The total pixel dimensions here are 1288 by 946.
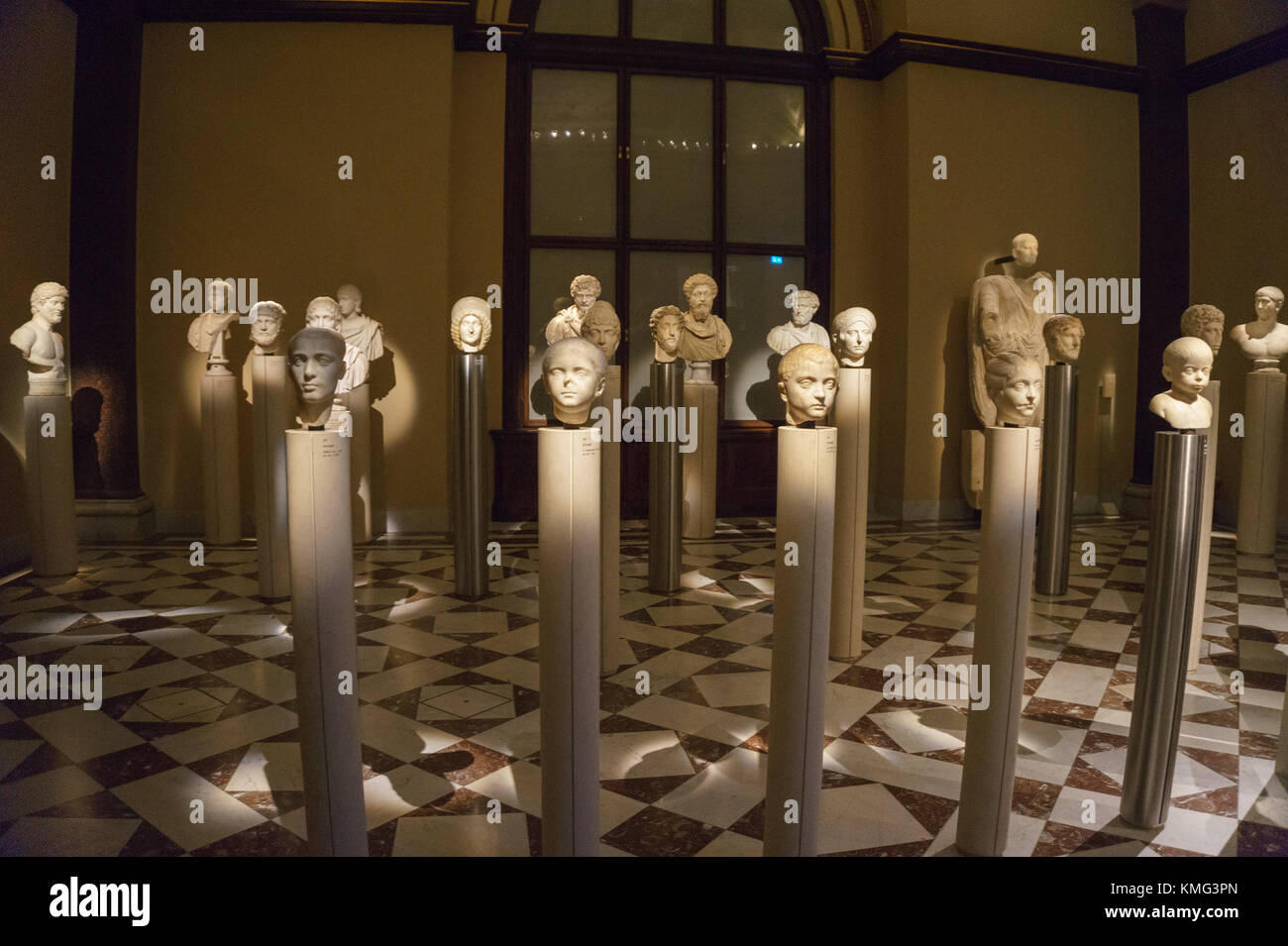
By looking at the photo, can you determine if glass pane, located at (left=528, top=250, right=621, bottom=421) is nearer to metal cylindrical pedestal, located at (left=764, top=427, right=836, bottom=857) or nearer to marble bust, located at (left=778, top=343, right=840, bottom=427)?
marble bust, located at (left=778, top=343, right=840, bottom=427)

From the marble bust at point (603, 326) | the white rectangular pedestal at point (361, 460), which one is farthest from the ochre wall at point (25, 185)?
the marble bust at point (603, 326)

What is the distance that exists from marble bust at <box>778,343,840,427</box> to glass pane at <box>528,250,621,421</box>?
6.05 meters

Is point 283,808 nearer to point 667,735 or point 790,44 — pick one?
point 667,735

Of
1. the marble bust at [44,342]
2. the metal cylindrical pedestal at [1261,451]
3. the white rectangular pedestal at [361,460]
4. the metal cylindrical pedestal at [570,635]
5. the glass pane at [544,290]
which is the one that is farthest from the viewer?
the glass pane at [544,290]

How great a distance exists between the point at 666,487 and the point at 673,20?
18.1ft

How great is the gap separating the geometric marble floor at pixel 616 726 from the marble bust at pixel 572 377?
1.34 m

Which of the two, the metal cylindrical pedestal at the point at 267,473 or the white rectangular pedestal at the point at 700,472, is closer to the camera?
the metal cylindrical pedestal at the point at 267,473

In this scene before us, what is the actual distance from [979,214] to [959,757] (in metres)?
6.71

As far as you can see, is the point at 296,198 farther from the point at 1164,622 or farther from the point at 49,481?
the point at 1164,622

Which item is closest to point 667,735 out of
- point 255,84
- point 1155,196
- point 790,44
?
point 255,84

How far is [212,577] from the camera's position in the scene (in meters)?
5.93

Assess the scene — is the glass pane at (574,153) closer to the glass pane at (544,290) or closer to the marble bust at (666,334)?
the glass pane at (544,290)

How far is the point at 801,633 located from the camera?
2414mm

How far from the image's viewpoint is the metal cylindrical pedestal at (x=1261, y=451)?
678 centimetres
